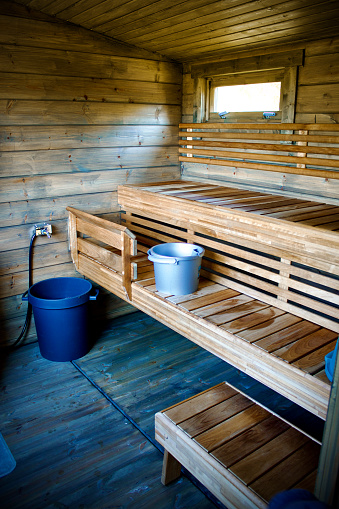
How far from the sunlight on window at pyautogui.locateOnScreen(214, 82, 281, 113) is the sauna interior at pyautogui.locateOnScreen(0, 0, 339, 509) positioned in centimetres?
5

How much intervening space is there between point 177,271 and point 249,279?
0.50m

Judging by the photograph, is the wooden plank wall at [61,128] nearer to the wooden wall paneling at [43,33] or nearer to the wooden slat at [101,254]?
the wooden wall paneling at [43,33]

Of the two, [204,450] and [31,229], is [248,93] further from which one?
[204,450]

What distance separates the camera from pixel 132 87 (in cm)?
380

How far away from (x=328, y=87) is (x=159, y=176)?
176cm

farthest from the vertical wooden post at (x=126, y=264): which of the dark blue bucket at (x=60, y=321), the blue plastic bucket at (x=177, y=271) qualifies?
the dark blue bucket at (x=60, y=321)

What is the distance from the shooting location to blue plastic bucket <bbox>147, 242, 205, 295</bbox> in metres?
2.68

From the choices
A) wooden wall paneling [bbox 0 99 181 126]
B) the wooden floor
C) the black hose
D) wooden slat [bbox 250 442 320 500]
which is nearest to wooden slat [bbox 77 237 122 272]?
the black hose

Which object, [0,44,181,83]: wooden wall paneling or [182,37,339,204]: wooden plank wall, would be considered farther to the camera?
[0,44,181,83]: wooden wall paneling

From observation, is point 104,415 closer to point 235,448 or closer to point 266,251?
point 235,448

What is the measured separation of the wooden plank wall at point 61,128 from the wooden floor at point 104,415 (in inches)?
28.2

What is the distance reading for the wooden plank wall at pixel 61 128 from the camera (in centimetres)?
323

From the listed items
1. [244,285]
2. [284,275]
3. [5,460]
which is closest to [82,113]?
[244,285]

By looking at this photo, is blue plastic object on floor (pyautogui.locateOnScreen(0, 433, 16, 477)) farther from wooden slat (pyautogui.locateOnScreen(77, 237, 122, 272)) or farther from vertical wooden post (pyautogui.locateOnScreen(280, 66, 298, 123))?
vertical wooden post (pyautogui.locateOnScreen(280, 66, 298, 123))
